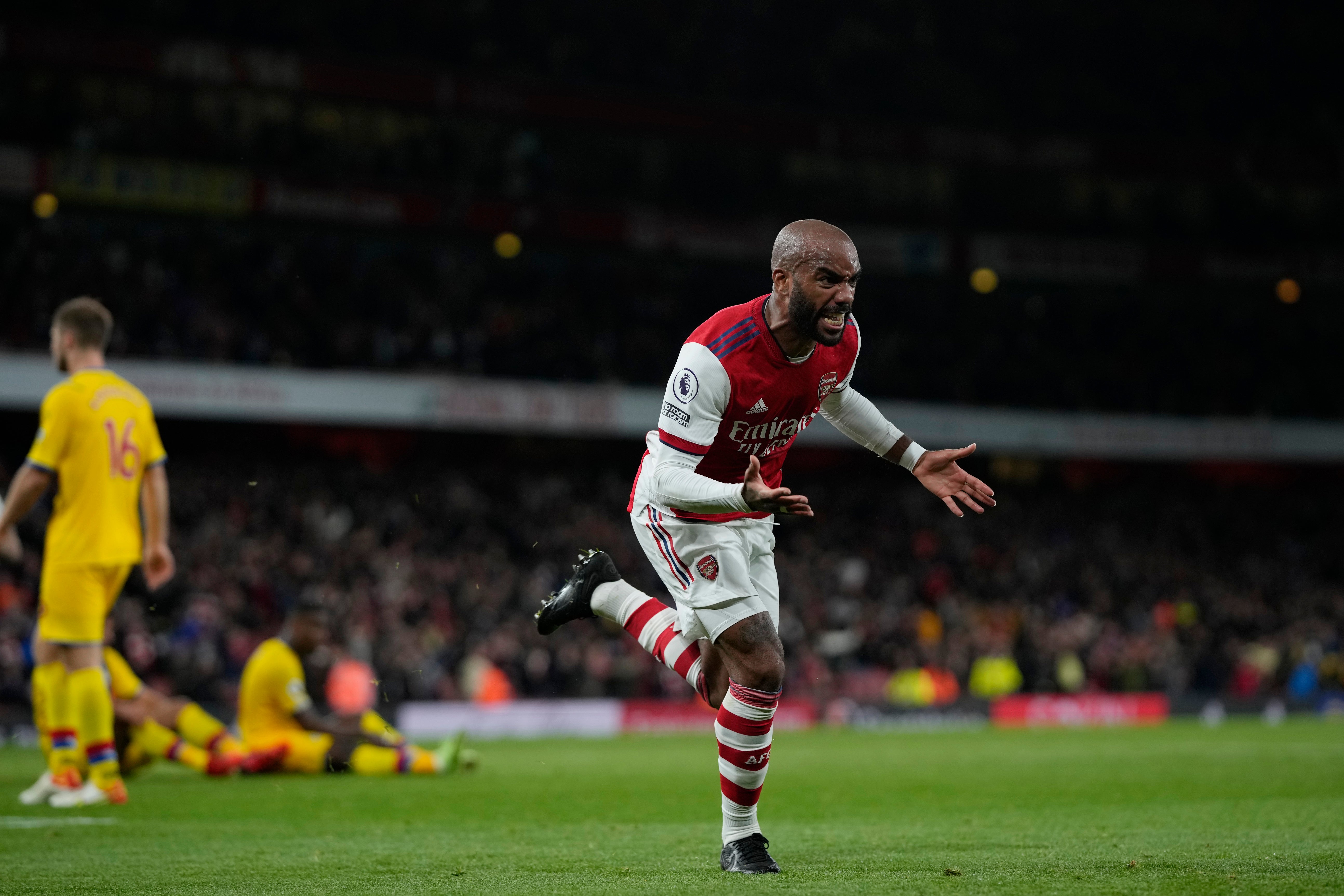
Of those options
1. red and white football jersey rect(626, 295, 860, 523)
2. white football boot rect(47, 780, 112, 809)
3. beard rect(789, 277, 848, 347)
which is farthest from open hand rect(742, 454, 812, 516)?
white football boot rect(47, 780, 112, 809)

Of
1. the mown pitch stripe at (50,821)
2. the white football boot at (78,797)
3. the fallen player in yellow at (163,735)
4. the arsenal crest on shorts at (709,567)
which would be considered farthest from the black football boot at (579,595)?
the fallen player in yellow at (163,735)

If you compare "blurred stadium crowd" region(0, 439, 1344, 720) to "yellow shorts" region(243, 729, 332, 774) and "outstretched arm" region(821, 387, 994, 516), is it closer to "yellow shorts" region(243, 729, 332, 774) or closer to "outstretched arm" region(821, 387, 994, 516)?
"yellow shorts" region(243, 729, 332, 774)

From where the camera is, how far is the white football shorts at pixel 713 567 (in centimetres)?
576

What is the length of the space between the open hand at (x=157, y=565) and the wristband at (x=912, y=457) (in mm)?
3992

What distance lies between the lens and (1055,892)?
15.7 feet

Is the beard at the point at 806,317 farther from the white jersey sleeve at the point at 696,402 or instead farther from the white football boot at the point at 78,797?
the white football boot at the point at 78,797

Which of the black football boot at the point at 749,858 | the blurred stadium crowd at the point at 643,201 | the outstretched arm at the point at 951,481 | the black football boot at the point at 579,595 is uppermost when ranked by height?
the blurred stadium crowd at the point at 643,201

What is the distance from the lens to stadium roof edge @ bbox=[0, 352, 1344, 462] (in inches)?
973

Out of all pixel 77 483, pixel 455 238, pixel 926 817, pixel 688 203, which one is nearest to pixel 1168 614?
pixel 688 203

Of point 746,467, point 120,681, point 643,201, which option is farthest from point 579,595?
point 643,201

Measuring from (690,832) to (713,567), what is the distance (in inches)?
85.2

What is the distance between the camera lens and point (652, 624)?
6781mm

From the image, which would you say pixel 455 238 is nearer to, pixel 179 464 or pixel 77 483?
pixel 179 464

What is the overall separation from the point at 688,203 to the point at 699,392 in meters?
27.7
